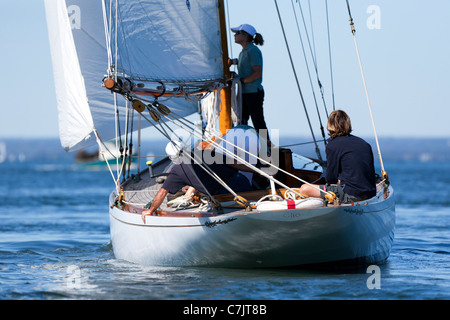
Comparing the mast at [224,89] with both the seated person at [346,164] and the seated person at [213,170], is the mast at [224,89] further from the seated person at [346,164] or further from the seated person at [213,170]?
the seated person at [346,164]

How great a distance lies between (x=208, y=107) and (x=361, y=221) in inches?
145

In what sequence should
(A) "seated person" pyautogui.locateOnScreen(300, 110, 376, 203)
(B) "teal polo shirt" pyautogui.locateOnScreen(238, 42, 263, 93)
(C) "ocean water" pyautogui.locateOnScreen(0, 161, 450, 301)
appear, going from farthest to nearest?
(B) "teal polo shirt" pyautogui.locateOnScreen(238, 42, 263, 93), (A) "seated person" pyautogui.locateOnScreen(300, 110, 376, 203), (C) "ocean water" pyautogui.locateOnScreen(0, 161, 450, 301)

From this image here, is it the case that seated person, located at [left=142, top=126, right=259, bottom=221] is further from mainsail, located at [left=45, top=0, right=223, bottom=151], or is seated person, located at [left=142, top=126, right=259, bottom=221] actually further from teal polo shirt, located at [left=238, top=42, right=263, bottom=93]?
teal polo shirt, located at [left=238, top=42, right=263, bottom=93]

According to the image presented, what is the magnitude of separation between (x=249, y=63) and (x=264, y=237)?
339 centimetres

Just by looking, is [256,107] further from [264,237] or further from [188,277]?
[188,277]

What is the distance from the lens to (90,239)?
13570 millimetres

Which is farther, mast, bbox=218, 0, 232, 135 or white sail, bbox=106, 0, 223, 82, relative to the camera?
mast, bbox=218, 0, 232, 135

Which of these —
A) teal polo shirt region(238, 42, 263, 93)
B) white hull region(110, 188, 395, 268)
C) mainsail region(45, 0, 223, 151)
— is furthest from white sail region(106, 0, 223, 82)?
white hull region(110, 188, 395, 268)

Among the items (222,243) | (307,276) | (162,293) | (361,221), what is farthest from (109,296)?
(361,221)

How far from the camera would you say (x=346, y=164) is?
8484 millimetres

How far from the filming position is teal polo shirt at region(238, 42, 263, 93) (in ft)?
35.0

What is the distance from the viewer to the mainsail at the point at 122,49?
31.2 feet

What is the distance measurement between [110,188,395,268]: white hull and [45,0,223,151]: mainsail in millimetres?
1854

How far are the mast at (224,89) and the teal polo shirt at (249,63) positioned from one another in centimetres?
20
